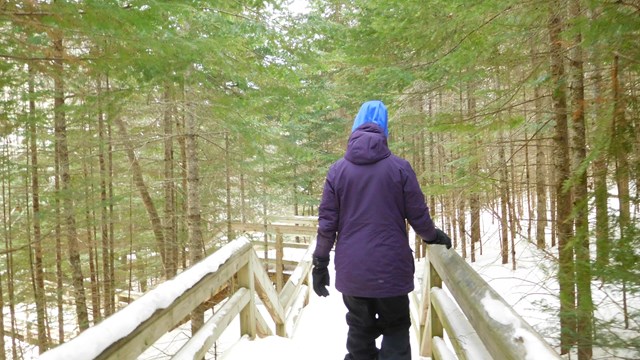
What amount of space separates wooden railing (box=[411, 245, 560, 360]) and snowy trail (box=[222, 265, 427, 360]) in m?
1.09

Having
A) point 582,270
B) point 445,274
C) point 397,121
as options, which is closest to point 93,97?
point 445,274

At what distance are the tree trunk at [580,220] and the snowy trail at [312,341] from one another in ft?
4.85

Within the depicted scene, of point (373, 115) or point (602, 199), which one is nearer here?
point (602, 199)

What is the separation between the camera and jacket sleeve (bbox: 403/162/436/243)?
8.22ft

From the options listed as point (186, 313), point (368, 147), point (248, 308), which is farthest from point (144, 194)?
point (368, 147)

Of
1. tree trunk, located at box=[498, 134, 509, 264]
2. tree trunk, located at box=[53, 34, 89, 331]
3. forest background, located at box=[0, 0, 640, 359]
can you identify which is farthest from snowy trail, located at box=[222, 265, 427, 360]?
tree trunk, located at box=[53, 34, 89, 331]

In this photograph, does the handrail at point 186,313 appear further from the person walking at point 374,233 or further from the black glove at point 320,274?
the person walking at point 374,233

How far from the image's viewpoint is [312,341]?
5.05 meters

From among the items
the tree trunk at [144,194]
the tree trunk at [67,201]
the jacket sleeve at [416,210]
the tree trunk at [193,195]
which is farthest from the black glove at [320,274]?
the tree trunk at [144,194]

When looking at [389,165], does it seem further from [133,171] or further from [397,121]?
[397,121]

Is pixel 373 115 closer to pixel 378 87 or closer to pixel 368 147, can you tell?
pixel 368 147

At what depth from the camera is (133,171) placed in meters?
10.7

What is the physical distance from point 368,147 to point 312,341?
3.45 meters

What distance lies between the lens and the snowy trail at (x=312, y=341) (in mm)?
3357
